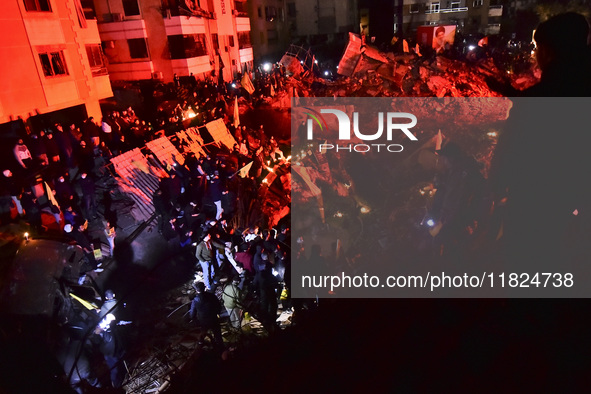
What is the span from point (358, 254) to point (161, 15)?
28.5 meters

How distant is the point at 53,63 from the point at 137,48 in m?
13.2

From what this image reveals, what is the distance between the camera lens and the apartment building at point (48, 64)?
54.3ft

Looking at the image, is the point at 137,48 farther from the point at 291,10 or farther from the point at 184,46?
the point at 291,10

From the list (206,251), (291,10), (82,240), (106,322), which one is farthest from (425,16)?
(106,322)

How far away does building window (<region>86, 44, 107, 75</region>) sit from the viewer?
70.0ft

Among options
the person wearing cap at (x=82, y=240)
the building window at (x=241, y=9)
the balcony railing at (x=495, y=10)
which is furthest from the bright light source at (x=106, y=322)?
the balcony railing at (x=495, y=10)

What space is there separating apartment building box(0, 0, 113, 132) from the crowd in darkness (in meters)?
5.06

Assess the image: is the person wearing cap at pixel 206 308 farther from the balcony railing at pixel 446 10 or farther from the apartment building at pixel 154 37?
the balcony railing at pixel 446 10

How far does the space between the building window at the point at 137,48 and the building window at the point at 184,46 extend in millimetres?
2195

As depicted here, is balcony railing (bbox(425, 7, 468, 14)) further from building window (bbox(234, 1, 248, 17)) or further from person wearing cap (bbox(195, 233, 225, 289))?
person wearing cap (bbox(195, 233, 225, 289))

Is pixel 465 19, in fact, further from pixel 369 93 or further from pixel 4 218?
pixel 4 218

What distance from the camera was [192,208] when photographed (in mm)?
11133

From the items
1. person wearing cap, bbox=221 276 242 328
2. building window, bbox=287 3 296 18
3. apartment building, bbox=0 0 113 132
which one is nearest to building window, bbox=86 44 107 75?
apartment building, bbox=0 0 113 132

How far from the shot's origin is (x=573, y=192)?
285 cm
